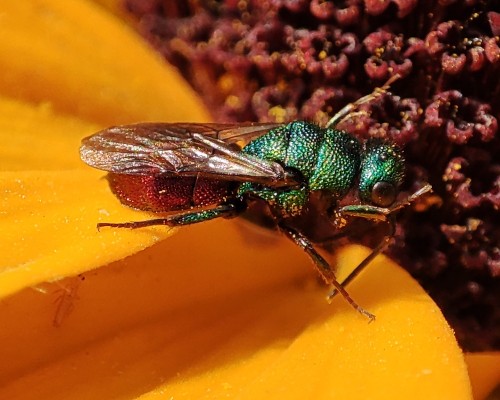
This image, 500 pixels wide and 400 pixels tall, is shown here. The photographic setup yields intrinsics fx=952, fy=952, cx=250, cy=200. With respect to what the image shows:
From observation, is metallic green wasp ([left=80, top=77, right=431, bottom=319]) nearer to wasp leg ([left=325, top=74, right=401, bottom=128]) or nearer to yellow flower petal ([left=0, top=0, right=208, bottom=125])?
wasp leg ([left=325, top=74, right=401, bottom=128])

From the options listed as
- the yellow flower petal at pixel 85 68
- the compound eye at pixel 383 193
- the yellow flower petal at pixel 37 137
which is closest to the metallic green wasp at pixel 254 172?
the compound eye at pixel 383 193

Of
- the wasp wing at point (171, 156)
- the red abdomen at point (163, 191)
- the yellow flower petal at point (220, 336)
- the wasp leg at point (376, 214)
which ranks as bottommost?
the yellow flower petal at point (220, 336)

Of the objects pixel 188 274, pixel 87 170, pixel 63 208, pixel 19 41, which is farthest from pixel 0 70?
pixel 188 274

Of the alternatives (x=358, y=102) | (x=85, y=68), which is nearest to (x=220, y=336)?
(x=358, y=102)

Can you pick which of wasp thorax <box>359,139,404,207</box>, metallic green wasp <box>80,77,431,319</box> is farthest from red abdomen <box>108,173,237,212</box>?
wasp thorax <box>359,139,404,207</box>

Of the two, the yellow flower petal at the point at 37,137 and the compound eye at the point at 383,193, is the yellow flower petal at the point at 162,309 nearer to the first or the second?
the yellow flower petal at the point at 37,137
